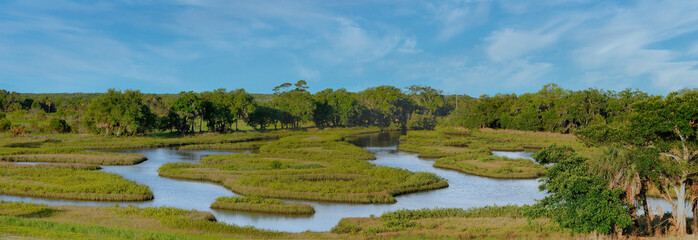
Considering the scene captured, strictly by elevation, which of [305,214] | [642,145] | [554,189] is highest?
[642,145]

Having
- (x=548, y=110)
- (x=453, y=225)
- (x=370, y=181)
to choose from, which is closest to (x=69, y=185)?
(x=370, y=181)

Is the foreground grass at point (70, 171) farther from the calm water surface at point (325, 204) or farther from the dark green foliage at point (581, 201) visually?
the dark green foliage at point (581, 201)

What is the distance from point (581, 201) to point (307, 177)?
1201 inches

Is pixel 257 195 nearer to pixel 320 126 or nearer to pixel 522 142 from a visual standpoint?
pixel 522 142

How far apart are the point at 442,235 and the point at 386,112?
169362 millimetres

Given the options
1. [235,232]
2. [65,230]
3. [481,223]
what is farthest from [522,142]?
[65,230]

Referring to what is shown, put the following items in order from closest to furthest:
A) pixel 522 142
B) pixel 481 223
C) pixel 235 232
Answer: pixel 235 232, pixel 481 223, pixel 522 142

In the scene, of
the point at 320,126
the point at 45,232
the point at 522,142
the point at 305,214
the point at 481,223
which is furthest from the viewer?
the point at 320,126

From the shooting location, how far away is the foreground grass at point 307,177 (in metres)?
41.0

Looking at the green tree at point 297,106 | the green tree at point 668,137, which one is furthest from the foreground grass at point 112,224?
the green tree at point 297,106

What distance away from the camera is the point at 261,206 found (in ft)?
118

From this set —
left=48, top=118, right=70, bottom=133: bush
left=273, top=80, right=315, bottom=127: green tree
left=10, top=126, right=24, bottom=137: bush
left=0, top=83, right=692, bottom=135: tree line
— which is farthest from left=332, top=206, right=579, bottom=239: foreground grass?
left=273, top=80, right=315, bottom=127: green tree

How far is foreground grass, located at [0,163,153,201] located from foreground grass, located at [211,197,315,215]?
Result: 24.8ft

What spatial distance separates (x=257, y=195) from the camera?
40.7m
